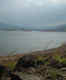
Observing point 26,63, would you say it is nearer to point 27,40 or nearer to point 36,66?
point 36,66

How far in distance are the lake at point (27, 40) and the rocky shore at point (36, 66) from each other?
0.30 feet

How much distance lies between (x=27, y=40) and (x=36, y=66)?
1.57ft

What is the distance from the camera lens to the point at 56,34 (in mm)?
1566

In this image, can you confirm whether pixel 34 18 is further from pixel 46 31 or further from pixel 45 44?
pixel 45 44

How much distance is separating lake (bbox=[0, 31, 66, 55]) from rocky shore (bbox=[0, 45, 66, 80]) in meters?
0.09

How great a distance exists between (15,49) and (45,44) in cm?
52

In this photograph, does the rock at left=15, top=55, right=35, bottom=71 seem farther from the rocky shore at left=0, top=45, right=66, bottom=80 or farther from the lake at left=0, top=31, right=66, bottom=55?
the lake at left=0, top=31, right=66, bottom=55

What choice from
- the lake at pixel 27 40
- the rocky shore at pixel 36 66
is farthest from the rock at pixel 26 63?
the lake at pixel 27 40

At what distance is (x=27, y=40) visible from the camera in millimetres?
1542

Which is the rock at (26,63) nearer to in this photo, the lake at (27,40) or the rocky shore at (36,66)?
the rocky shore at (36,66)

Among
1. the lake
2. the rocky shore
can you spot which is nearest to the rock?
the rocky shore

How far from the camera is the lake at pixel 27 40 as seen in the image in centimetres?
152

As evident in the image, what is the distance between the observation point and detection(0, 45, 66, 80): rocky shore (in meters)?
1.54

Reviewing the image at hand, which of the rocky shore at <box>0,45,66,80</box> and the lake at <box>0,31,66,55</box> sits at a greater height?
the lake at <box>0,31,66,55</box>
